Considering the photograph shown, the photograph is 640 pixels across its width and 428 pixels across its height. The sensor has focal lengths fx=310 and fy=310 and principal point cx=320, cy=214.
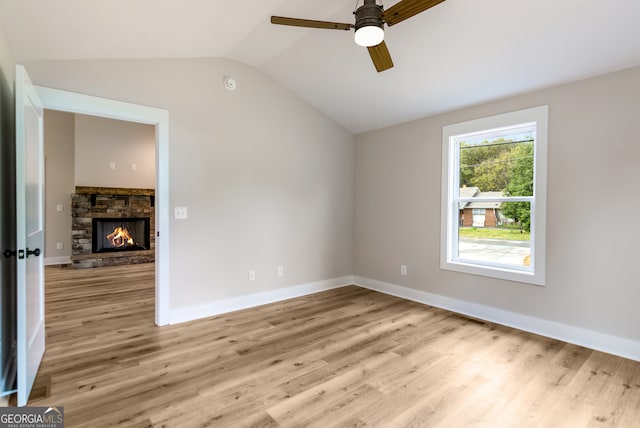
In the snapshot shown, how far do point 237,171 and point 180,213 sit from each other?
2.69ft

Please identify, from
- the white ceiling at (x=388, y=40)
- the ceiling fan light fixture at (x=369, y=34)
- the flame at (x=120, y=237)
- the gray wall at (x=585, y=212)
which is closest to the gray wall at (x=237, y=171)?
the white ceiling at (x=388, y=40)

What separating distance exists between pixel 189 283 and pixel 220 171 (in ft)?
4.22

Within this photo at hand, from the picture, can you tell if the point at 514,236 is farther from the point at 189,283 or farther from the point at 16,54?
the point at 16,54

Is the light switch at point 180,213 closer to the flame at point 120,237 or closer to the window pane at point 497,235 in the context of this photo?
the window pane at point 497,235

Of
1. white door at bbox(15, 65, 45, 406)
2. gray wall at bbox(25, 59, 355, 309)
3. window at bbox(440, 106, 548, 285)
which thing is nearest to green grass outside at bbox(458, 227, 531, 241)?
window at bbox(440, 106, 548, 285)

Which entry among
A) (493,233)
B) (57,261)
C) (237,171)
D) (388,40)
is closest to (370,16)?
(388,40)

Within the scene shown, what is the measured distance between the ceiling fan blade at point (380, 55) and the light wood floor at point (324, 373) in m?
2.35

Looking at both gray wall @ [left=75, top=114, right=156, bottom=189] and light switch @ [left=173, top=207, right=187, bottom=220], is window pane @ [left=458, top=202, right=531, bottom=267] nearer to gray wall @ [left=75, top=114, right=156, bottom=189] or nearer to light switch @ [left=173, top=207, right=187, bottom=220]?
light switch @ [left=173, top=207, right=187, bottom=220]

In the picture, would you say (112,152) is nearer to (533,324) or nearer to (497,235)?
(497,235)

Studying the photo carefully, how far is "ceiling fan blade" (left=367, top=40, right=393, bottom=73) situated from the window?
65.4 inches

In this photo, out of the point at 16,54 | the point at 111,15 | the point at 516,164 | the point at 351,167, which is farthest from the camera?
the point at 351,167

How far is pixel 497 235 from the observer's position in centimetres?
347

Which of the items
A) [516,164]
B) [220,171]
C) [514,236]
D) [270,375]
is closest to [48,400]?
[270,375]

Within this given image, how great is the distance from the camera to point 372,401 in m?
1.99
